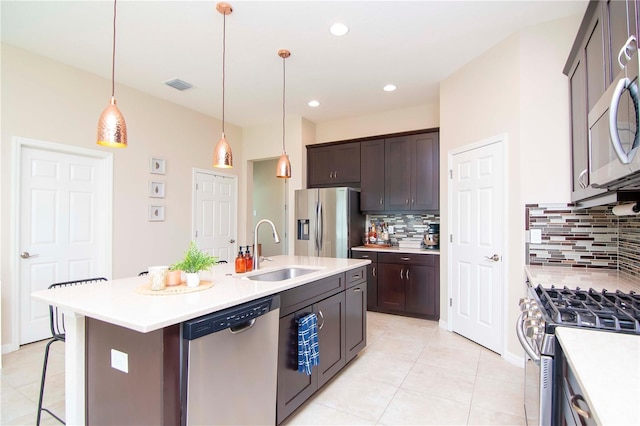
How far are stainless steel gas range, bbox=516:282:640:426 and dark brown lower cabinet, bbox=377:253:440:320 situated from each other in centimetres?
243

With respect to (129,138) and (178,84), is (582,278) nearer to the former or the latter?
(178,84)

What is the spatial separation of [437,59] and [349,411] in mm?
3299

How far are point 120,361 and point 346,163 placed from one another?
13.0 feet

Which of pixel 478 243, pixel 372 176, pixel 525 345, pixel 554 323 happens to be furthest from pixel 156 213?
pixel 554 323

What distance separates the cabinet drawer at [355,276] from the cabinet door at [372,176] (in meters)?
1.87

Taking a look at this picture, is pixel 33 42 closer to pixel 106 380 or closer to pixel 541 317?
pixel 106 380

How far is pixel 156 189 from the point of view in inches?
168

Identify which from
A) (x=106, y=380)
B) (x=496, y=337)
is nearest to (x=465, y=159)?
(x=496, y=337)

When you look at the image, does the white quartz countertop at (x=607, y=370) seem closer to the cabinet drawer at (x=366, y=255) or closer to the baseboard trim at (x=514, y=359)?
the baseboard trim at (x=514, y=359)

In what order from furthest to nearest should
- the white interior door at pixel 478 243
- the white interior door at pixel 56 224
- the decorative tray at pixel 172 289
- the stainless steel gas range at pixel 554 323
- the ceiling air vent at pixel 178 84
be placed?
the ceiling air vent at pixel 178 84 → the white interior door at pixel 56 224 → the white interior door at pixel 478 243 → the decorative tray at pixel 172 289 → the stainless steel gas range at pixel 554 323

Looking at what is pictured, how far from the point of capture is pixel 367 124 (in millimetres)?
5172

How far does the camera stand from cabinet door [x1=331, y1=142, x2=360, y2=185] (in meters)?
4.84

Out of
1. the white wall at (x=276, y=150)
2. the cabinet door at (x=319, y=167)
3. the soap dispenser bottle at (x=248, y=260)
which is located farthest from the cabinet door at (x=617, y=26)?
the white wall at (x=276, y=150)

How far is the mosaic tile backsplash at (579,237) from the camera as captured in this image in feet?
7.93
